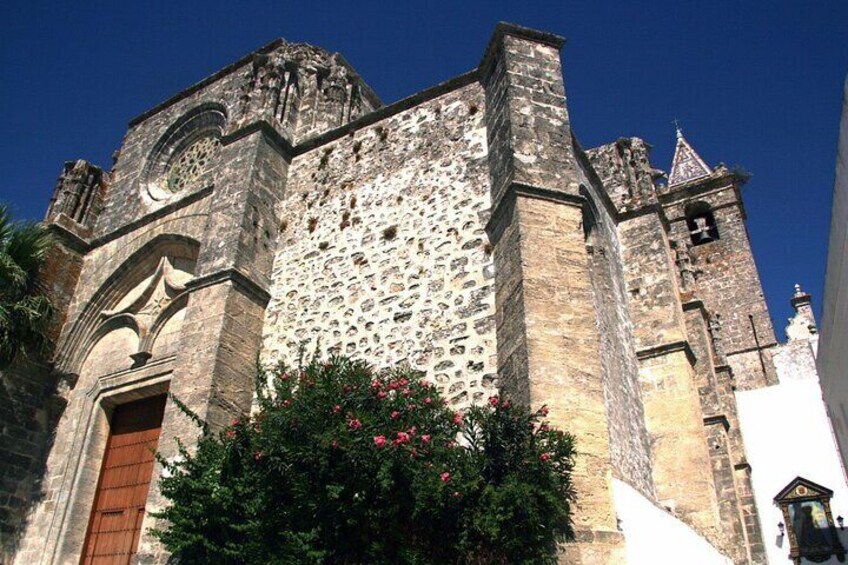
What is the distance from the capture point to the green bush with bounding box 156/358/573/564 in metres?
5.52

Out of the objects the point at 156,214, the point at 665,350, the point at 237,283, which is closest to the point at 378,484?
the point at 237,283

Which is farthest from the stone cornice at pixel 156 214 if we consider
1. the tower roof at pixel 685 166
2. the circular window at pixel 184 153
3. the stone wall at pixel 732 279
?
the tower roof at pixel 685 166

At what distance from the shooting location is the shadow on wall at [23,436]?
10.4 meters

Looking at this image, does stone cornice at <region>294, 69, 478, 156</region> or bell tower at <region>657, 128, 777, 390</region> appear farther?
bell tower at <region>657, 128, 777, 390</region>

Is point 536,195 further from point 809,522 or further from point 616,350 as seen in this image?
point 809,522

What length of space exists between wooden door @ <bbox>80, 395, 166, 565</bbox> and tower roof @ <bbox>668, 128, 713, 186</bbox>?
78.7 ft

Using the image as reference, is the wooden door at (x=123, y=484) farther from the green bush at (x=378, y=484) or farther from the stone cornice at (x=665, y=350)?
the stone cornice at (x=665, y=350)

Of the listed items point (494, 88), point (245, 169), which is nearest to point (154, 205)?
point (245, 169)

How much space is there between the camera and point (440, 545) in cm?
573

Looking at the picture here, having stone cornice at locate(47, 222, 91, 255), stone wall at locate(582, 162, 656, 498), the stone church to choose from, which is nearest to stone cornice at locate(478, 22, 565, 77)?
the stone church

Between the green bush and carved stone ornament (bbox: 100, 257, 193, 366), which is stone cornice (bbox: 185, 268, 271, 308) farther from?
the green bush

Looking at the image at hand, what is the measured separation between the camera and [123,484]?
33.5ft

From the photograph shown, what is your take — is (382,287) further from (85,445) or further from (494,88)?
(85,445)

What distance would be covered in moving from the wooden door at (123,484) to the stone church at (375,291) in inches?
1.2
